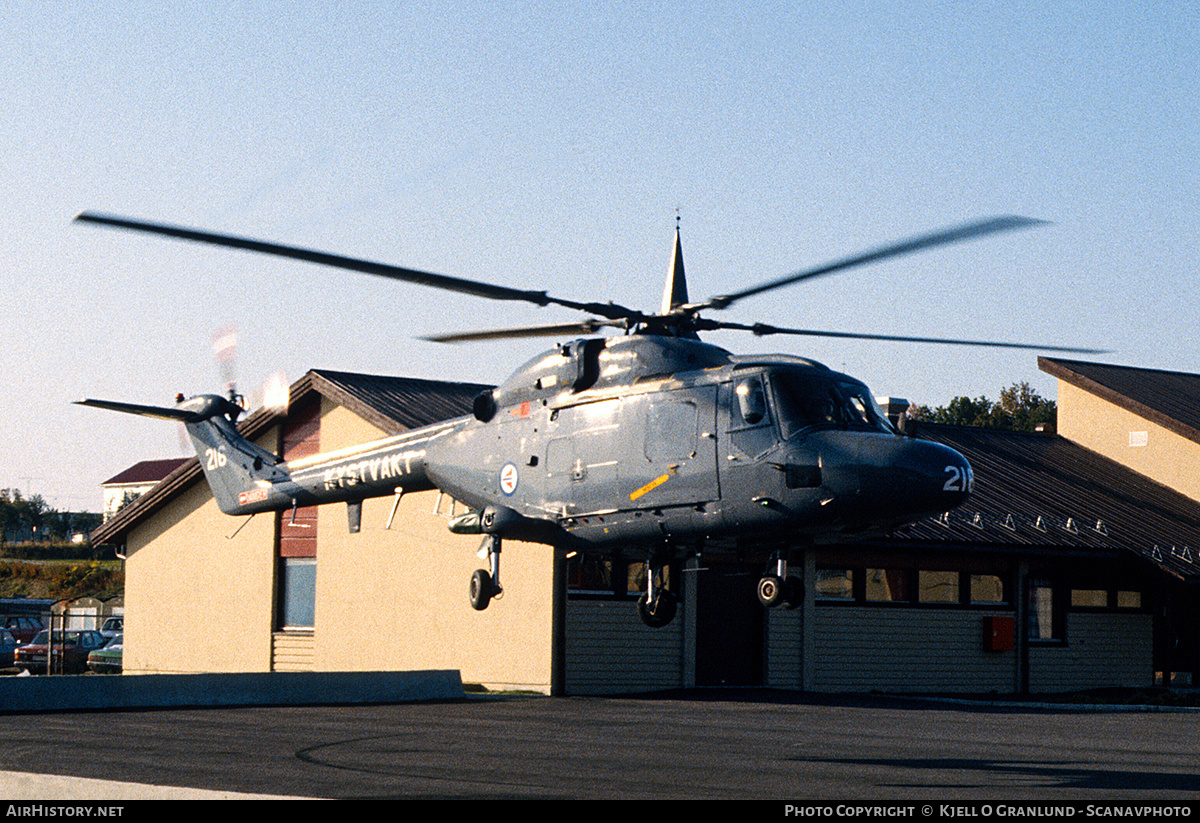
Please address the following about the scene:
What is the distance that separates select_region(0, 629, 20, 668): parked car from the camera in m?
48.2

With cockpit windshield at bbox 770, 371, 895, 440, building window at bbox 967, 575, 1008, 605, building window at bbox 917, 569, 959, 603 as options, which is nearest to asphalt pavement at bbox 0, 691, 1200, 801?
cockpit windshield at bbox 770, 371, 895, 440

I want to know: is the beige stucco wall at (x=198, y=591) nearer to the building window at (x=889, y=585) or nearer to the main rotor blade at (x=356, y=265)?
the building window at (x=889, y=585)

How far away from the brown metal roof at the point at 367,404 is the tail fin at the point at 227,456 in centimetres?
644

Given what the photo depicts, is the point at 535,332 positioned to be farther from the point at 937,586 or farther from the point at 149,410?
the point at 937,586

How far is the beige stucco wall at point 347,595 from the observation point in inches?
1165

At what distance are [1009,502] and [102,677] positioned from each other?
2099 centimetres

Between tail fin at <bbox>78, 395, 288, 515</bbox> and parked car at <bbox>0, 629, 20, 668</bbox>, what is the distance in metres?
26.5

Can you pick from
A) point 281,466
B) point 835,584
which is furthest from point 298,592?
point 835,584

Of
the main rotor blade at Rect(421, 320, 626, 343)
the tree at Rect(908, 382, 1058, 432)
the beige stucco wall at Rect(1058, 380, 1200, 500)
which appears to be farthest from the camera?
the tree at Rect(908, 382, 1058, 432)

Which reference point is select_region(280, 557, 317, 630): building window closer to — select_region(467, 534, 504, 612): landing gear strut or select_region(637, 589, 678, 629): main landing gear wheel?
select_region(467, 534, 504, 612): landing gear strut

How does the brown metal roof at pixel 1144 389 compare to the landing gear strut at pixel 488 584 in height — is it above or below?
above

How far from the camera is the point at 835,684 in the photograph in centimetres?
3148

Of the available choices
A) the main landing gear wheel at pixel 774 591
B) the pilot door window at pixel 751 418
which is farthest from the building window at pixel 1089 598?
the pilot door window at pixel 751 418

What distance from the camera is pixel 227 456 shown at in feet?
80.5
